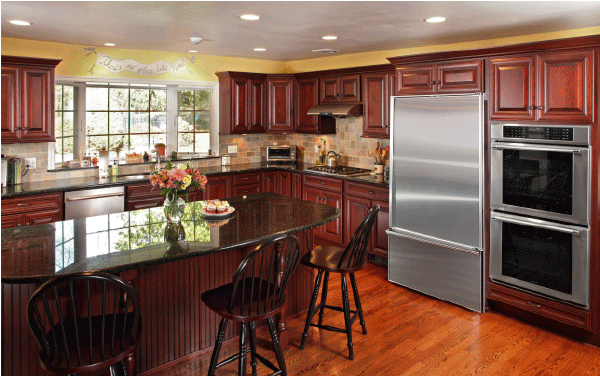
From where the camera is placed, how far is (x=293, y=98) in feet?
21.6

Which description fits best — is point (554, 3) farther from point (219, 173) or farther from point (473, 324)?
point (219, 173)

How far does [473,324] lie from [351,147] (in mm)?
2956

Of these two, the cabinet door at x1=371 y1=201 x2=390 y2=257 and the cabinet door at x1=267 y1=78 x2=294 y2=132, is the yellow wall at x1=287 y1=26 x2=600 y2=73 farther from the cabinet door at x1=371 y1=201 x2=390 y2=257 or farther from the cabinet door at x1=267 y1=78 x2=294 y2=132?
the cabinet door at x1=371 y1=201 x2=390 y2=257

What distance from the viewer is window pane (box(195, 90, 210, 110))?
21.0ft

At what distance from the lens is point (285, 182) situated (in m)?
6.43

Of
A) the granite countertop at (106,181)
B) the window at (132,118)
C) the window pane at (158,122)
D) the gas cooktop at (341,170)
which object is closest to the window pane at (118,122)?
the window at (132,118)

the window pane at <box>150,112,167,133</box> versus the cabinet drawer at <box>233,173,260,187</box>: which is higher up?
the window pane at <box>150,112,167,133</box>

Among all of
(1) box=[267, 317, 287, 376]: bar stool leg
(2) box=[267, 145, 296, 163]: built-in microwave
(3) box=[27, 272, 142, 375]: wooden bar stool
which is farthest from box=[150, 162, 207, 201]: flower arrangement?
(2) box=[267, 145, 296, 163]: built-in microwave

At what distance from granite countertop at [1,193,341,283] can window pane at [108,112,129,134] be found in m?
2.41

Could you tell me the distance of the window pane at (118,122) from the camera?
18.8 feet

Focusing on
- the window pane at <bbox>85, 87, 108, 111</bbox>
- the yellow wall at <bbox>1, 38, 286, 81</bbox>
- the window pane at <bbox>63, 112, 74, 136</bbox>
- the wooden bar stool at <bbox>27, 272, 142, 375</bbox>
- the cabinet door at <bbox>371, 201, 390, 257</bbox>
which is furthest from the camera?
the window pane at <bbox>85, 87, 108, 111</bbox>

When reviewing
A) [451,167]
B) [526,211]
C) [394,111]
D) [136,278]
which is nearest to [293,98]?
[394,111]

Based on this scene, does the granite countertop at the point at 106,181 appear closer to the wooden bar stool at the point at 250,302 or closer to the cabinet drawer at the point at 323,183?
the cabinet drawer at the point at 323,183

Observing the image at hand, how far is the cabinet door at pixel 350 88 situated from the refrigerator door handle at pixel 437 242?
1.80 metres
